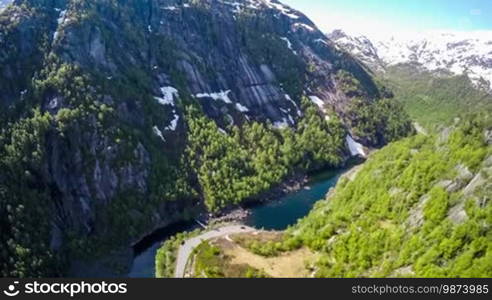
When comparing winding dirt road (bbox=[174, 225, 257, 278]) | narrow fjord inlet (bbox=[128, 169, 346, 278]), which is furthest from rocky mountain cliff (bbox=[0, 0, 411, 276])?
winding dirt road (bbox=[174, 225, 257, 278])

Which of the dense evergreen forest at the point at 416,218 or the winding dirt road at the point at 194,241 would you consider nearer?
the dense evergreen forest at the point at 416,218

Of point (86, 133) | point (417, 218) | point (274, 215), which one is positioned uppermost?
point (417, 218)

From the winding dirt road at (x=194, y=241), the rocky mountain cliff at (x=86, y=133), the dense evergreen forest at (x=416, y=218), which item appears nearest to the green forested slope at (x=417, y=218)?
the dense evergreen forest at (x=416, y=218)

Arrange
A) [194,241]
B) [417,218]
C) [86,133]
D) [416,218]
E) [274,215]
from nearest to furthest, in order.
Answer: [417,218]
[416,218]
[194,241]
[86,133]
[274,215]

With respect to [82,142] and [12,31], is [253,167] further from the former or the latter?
[12,31]

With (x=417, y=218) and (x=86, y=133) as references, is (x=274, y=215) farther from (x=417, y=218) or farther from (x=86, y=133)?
(x=417, y=218)

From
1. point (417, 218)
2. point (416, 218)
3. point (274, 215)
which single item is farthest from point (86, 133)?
point (417, 218)

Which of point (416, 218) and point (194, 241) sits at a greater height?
point (416, 218)

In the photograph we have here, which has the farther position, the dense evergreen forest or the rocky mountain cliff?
the rocky mountain cliff

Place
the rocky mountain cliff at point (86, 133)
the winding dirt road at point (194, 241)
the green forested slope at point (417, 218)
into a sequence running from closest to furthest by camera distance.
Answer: the green forested slope at point (417, 218) < the winding dirt road at point (194, 241) < the rocky mountain cliff at point (86, 133)

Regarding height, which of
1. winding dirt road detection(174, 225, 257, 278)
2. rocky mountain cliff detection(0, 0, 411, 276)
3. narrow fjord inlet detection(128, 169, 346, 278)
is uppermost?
rocky mountain cliff detection(0, 0, 411, 276)

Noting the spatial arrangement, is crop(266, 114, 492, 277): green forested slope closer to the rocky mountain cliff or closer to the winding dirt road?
the winding dirt road

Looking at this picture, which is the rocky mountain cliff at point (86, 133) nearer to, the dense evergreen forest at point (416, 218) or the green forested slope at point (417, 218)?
the dense evergreen forest at point (416, 218)
